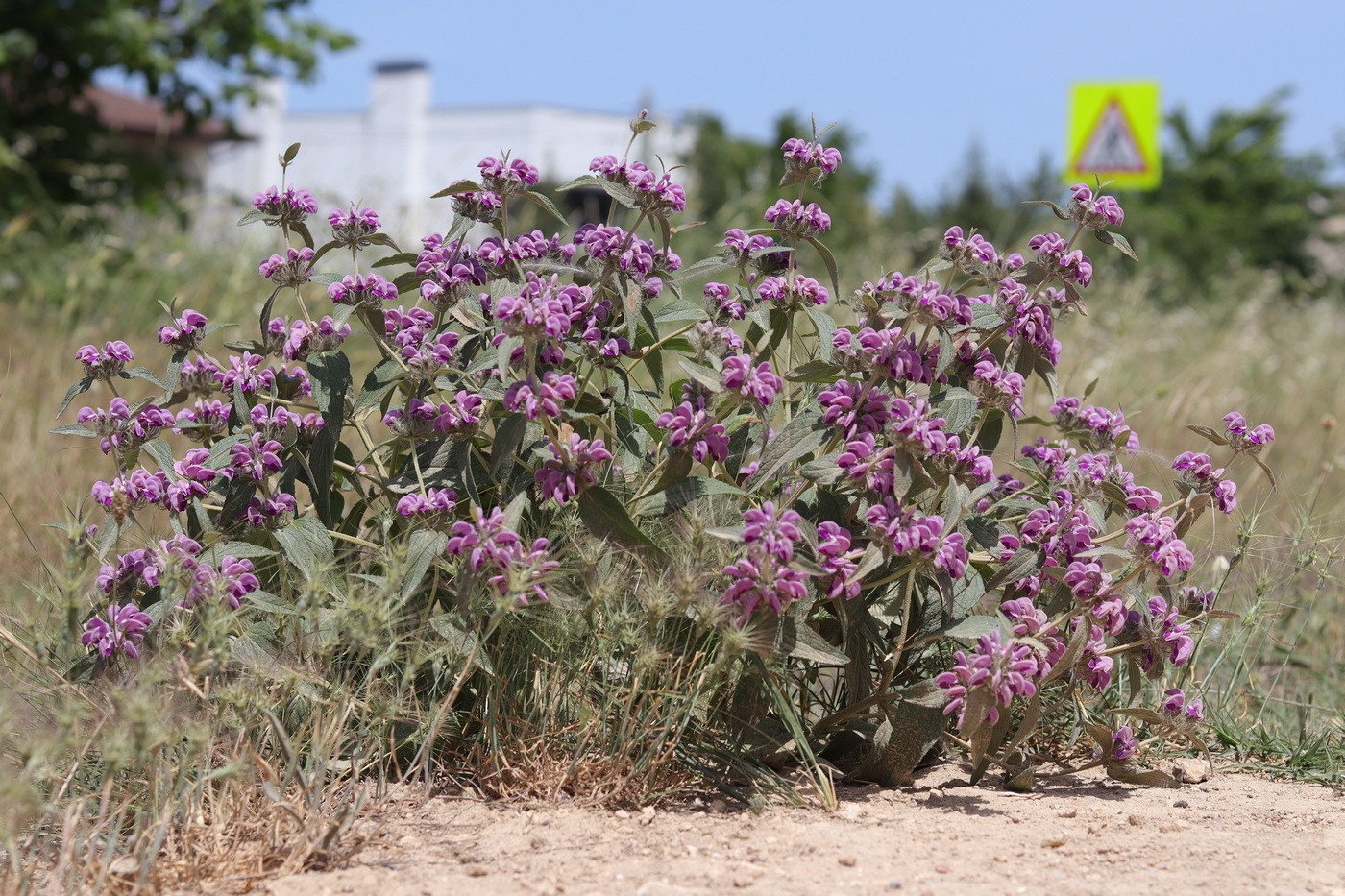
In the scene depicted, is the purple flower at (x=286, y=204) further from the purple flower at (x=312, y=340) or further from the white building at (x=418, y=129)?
the white building at (x=418, y=129)

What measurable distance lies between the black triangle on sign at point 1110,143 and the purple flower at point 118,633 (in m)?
6.72

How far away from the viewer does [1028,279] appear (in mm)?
2291

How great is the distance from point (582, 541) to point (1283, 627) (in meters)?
2.69

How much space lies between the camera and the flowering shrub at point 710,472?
1.99 metres

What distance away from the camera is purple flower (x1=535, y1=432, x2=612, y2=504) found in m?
1.96

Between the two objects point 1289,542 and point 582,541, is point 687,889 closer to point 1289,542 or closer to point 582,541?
point 582,541

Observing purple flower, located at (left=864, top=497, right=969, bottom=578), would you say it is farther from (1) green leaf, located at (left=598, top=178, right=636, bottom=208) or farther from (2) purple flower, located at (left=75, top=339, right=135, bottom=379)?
(2) purple flower, located at (left=75, top=339, right=135, bottom=379)

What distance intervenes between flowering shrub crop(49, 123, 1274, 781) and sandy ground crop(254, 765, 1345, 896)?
14cm

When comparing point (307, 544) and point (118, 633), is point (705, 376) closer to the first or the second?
point (307, 544)

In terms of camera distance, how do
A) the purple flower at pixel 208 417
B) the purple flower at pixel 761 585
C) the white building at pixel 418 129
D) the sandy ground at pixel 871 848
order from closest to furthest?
the sandy ground at pixel 871 848 < the purple flower at pixel 761 585 < the purple flower at pixel 208 417 < the white building at pixel 418 129

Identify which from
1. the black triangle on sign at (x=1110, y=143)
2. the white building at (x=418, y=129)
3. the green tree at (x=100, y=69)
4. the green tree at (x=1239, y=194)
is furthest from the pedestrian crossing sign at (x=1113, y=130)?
the white building at (x=418, y=129)

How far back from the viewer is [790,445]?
81.8 inches

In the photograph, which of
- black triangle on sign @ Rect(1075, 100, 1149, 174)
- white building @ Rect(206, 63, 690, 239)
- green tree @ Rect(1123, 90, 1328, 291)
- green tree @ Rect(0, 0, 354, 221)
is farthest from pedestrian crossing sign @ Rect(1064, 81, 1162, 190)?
white building @ Rect(206, 63, 690, 239)

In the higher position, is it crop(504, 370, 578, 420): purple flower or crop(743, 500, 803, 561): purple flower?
crop(504, 370, 578, 420): purple flower
